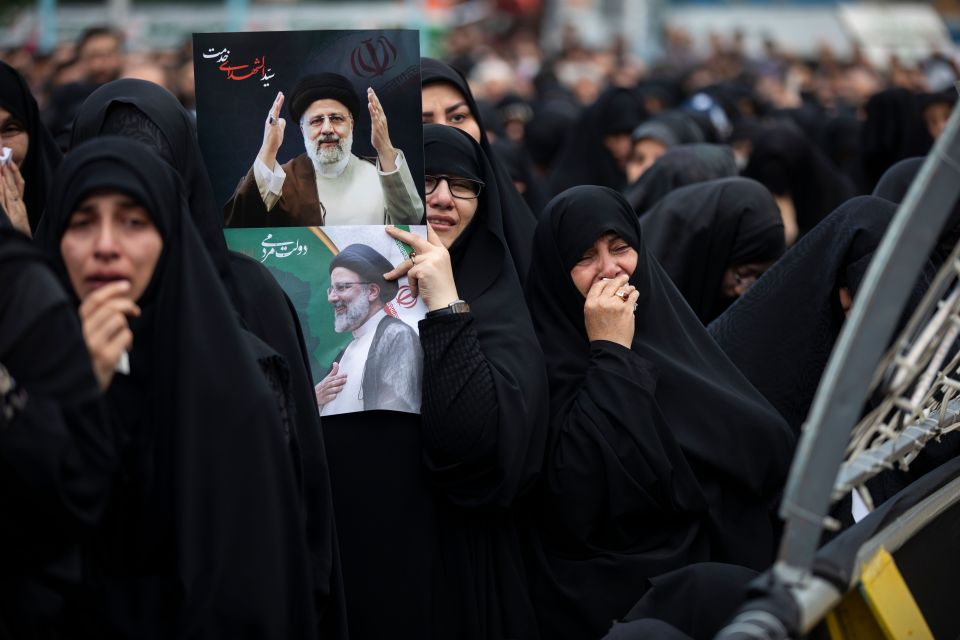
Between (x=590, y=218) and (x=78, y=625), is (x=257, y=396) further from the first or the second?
(x=590, y=218)

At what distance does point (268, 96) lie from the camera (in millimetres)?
3172

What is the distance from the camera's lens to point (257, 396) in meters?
2.45

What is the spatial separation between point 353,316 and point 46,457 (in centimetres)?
111

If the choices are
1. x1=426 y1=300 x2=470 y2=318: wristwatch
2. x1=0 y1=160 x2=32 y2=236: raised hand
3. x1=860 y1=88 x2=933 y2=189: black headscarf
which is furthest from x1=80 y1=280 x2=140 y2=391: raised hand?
x1=860 y1=88 x2=933 y2=189: black headscarf

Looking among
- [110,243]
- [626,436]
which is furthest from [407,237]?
[110,243]

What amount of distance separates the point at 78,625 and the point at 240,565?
11.7 inches

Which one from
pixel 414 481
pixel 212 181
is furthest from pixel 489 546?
pixel 212 181

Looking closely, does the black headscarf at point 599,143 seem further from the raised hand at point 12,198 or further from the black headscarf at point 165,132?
the black headscarf at point 165,132

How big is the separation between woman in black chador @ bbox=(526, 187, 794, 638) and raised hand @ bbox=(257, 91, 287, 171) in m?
0.74

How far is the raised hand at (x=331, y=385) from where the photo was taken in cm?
311

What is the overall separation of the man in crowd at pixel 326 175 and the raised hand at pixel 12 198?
2.27ft

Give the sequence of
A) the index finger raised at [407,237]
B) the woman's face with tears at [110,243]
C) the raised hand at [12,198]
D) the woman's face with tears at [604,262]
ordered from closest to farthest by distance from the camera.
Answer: the woman's face with tears at [110,243]
the index finger raised at [407,237]
the woman's face with tears at [604,262]
the raised hand at [12,198]

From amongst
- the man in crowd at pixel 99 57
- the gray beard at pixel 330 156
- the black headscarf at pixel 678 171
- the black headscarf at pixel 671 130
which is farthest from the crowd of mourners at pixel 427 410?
the man in crowd at pixel 99 57

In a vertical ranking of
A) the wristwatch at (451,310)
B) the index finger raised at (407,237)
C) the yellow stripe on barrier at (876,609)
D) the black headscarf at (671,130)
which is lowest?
the yellow stripe on barrier at (876,609)
